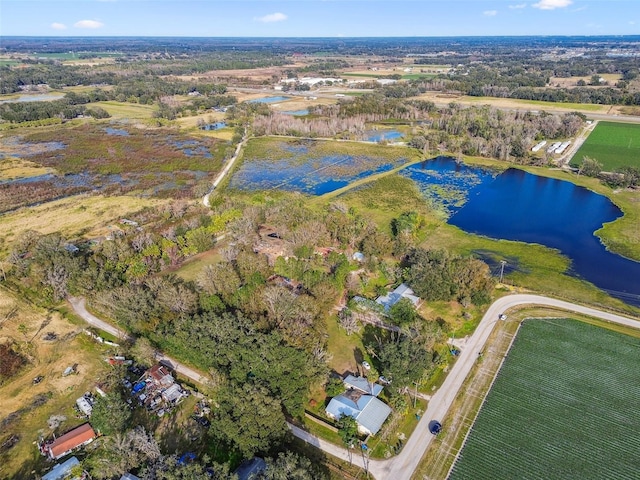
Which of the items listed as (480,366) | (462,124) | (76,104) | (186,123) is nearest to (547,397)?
(480,366)

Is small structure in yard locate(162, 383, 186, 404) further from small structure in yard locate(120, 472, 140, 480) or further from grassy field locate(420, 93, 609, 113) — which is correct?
grassy field locate(420, 93, 609, 113)

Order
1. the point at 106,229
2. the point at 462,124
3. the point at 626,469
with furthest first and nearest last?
1. the point at 462,124
2. the point at 106,229
3. the point at 626,469

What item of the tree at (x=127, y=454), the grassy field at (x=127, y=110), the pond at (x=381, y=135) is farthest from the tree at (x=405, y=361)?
the grassy field at (x=127, y=110)

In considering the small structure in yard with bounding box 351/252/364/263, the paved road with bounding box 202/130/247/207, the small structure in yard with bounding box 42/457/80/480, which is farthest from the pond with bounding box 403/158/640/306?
the small structure in yard with bounding box 42/457/80/480

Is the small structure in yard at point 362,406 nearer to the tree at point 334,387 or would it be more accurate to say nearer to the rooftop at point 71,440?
the tree at point 334,387

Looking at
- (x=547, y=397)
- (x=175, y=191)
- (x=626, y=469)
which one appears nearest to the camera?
(x=626, y=469)

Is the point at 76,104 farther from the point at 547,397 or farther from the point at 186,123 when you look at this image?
the point at 547,397

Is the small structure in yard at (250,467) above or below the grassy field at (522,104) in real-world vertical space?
below
